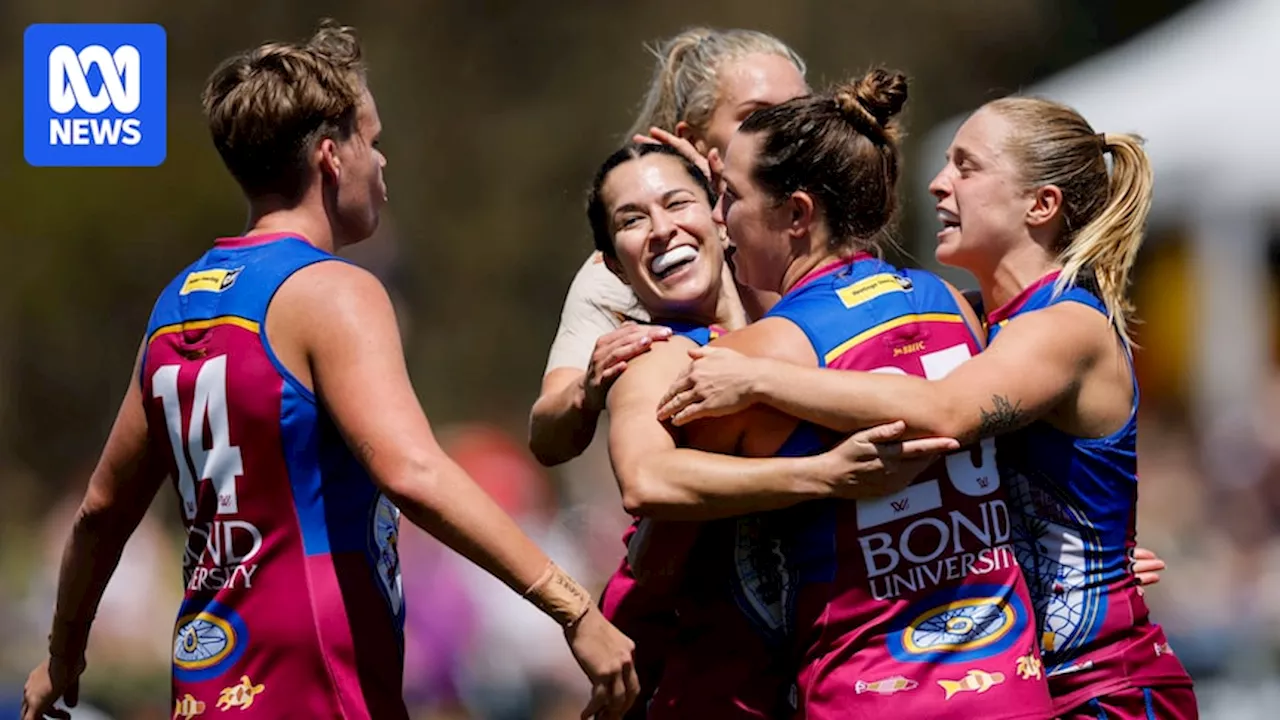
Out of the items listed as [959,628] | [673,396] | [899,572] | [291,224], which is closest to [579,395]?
[673,396]

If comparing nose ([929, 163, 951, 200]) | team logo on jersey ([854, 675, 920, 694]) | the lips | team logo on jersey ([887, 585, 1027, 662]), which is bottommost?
team logo on jersey ([854, 675, 920, 694])

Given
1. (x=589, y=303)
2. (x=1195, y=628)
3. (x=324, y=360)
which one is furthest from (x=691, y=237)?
(x=1195, y=628)

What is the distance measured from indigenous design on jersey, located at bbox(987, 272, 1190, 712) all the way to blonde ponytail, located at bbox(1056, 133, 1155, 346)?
46mm

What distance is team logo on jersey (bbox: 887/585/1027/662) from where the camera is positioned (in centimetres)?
296

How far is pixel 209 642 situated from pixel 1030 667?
1531 millimetres

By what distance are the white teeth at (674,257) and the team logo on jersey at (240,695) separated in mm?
1119

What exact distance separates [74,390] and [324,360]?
9258mm

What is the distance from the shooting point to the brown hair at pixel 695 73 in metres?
4.19

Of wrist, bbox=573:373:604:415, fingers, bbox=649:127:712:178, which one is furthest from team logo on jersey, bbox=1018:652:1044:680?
fingers, bbox=649:127:712:178

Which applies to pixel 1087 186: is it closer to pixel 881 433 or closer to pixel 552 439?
pixel 881 433

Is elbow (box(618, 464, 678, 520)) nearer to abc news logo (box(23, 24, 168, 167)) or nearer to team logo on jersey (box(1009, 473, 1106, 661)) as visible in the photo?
team logo on jersey (box(1009, 473, 1106, 661))

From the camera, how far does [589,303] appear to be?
380cm

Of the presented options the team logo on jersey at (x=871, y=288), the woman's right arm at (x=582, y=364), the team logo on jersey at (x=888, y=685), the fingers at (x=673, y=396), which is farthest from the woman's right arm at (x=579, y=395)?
the team logo on jersey at (x=888, y=685)

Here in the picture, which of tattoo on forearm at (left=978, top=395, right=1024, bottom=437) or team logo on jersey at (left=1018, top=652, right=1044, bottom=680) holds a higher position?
tattoo on forearm at (left=978, top=395, right=1024, bottom=437)
